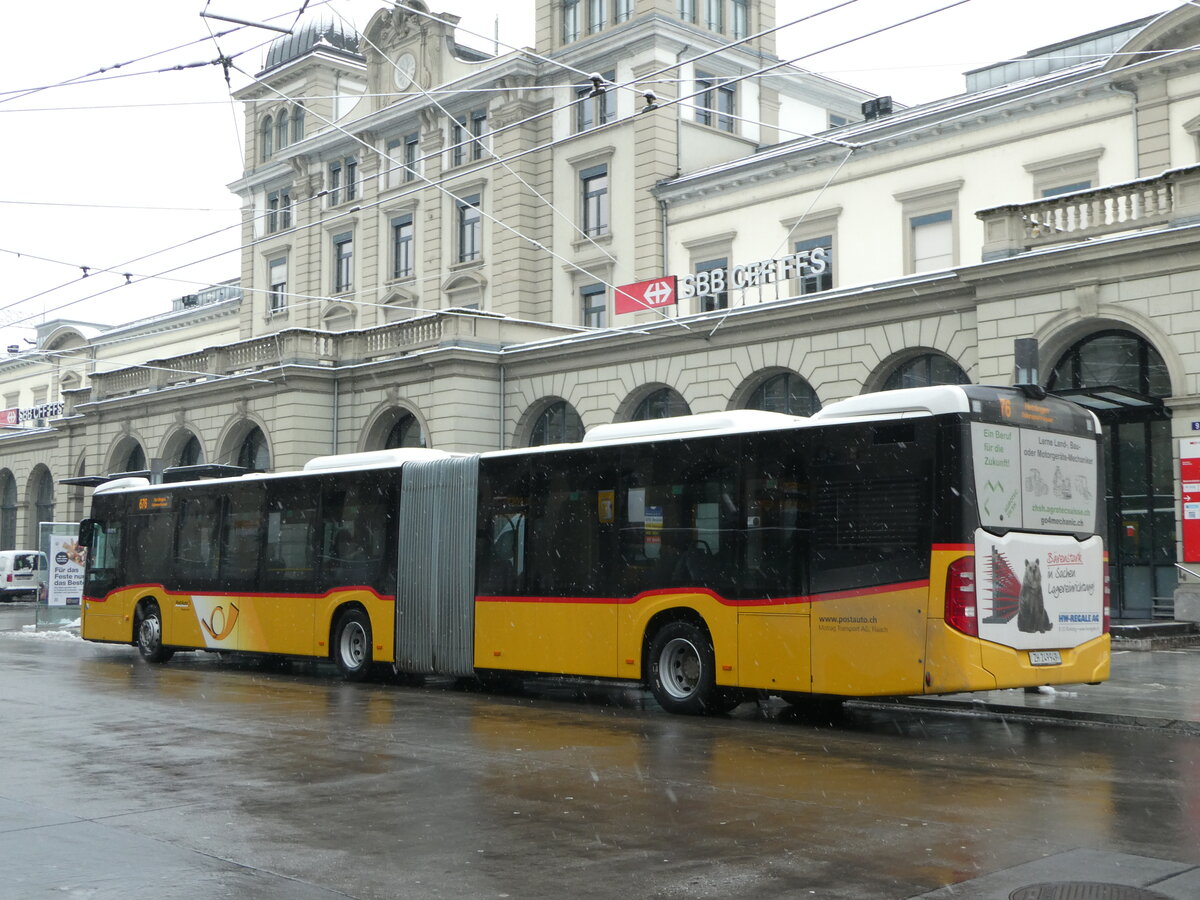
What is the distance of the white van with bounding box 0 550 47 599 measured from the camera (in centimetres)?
5088

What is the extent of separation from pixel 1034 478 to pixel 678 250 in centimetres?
2683

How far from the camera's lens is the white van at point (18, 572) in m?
50.9

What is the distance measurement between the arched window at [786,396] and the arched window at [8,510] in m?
43.6

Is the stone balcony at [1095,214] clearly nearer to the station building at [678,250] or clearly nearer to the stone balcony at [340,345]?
the station building at [678,250]

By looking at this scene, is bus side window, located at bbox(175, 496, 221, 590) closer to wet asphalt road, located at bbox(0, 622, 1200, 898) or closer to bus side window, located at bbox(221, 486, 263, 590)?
bus side window, located at bbox(221, 486, 263, 590)

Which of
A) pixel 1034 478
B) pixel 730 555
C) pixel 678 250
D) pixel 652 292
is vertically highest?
pixel 678 250

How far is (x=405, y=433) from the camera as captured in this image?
3906cm

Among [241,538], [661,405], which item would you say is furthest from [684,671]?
[661,405]

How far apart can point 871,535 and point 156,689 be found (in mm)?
9742

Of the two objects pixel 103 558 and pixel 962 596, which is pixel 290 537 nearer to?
pixel 103 558

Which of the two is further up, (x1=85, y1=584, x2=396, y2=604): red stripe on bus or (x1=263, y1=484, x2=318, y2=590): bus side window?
(x1=263, y1=484, x2=318, y2=590): bus side window

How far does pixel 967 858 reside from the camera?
24.3 feet

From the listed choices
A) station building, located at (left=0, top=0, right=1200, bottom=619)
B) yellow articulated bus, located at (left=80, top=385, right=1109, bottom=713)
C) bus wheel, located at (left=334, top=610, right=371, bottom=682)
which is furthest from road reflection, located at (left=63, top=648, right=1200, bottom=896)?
station building, located at (left=0, top=0, right=1200, bottom=619)

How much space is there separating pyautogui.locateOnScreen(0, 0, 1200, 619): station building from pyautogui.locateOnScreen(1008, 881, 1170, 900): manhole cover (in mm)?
13586
